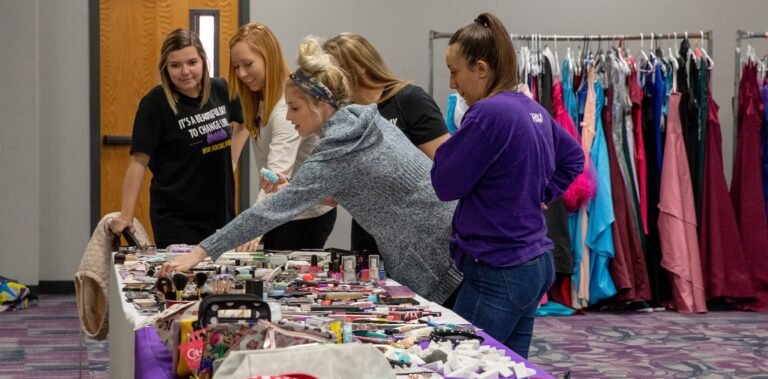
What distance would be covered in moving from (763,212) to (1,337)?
13.9 ft

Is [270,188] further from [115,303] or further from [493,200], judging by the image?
[493,200]

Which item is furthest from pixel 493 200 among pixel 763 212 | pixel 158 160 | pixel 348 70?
pixel 763 212

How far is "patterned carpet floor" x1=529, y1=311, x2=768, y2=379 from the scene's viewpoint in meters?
4.58

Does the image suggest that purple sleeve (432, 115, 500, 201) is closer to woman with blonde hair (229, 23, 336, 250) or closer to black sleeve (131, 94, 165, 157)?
woman with blonde hair (229, 23, 336, 250)

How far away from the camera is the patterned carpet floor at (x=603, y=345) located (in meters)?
4.58

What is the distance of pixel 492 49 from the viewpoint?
271cm

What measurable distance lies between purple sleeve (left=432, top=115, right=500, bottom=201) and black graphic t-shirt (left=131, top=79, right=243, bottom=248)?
147 cm

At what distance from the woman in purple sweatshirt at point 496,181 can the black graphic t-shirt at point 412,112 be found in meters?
0.58

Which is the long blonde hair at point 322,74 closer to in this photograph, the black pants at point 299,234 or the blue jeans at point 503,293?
the blue jeans at point 503,293

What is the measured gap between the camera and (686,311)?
6039 mm

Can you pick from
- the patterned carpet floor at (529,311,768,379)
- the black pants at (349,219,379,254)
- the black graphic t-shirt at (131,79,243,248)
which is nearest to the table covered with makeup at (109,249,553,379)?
the black pants at (349,219,379,254)

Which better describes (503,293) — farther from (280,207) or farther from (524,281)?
(280,207)

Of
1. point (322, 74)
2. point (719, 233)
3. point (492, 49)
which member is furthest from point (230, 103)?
point (719, 233)

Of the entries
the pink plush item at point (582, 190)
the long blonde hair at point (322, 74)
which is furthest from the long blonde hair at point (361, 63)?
the pink plush item at point (582, 190)
